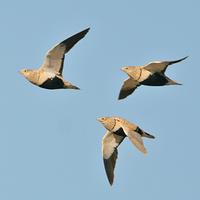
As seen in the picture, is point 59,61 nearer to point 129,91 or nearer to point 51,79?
point 51,79

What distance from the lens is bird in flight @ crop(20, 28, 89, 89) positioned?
36438 millimetres

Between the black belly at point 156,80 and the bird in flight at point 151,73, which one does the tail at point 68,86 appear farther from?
the black belly at point 156,80

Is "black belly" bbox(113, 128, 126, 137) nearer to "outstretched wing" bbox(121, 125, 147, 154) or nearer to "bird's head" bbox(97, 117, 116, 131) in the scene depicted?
"bird's head" bbox(97, 117, 116, 131)

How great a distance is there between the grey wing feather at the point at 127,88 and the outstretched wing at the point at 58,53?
3906mm

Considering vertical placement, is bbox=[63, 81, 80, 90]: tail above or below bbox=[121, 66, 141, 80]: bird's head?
above

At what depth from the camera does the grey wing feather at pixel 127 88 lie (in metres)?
39.8

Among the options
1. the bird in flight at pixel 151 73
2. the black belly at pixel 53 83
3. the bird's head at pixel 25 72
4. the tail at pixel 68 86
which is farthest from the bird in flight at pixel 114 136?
the bird's head at pixel 25 72

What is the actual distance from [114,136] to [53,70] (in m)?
3.69

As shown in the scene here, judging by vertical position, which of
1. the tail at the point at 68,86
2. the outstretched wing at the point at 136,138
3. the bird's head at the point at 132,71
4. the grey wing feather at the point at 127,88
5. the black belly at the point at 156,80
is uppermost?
the tail at the point at 68,86

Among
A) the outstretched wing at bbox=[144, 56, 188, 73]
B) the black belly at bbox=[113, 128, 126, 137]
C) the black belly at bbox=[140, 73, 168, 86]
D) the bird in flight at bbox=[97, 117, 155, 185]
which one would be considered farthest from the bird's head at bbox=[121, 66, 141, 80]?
the black belly at bbox=[113, 128, 126, 137]

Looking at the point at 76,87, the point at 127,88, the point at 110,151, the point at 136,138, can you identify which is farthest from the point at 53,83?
the point at 127,88

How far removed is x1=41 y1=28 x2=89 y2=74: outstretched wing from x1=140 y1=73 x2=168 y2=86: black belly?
3.16m

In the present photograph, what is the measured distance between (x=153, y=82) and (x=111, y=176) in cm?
429

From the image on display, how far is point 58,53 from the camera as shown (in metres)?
36.8
